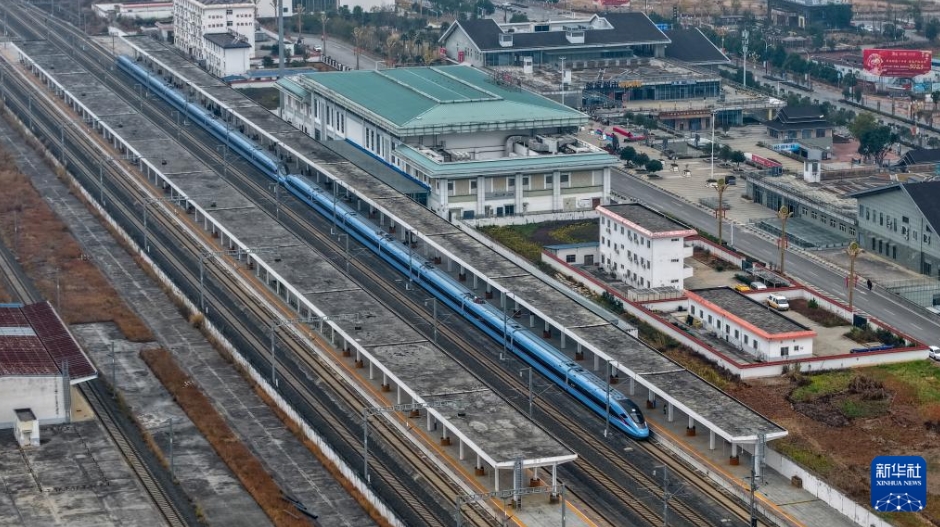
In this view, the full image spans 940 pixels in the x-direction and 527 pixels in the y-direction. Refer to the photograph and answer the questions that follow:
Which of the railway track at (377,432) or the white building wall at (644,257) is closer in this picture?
the railway track at (377,432)

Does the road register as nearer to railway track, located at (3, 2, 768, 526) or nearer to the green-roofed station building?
the green-roofed station building

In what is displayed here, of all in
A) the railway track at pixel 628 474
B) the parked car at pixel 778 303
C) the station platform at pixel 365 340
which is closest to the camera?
the railway track at pixel 628 474

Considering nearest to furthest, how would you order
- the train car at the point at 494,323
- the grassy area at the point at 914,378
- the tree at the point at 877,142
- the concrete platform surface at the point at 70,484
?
1. the concrete platform surface at the point at 70,484
2. the train car at the point at 494,323
3. the grassy area at the point at 914,378
4. the tree at the point at 877,142

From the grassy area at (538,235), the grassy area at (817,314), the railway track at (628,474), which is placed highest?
the grassy area at (538,235)

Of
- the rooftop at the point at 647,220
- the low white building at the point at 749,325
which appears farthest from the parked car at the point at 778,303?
the rooftop at the point at 647,220

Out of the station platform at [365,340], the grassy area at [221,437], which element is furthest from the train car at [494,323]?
the grassy area at [221,437]

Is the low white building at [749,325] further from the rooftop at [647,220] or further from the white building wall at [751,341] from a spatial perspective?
the rooftop at [647,220]

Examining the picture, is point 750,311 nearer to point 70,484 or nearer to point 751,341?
point 751,341

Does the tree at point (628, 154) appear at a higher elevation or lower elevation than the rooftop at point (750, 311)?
higher
